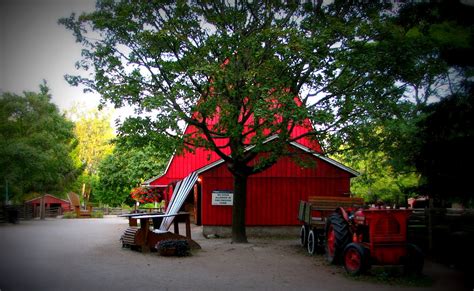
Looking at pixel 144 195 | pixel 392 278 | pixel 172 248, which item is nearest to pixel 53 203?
pixel 144 195

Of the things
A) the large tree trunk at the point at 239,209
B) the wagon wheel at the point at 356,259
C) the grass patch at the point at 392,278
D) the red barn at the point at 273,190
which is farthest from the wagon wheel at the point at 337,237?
the red barn at the point at 273,190

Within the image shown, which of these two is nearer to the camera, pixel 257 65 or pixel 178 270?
pixel 178 270

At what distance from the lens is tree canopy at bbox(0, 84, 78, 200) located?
26.8 metres

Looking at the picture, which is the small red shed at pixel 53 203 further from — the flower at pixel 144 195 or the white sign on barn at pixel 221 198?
the white sign on barn at pixel 221 198

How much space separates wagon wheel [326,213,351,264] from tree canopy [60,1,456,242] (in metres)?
3.17

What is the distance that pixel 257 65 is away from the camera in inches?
603

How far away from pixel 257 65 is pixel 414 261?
7.65 metres

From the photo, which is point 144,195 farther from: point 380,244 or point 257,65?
Result: point 380,244

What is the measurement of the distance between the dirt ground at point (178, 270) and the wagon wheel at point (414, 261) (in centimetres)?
31

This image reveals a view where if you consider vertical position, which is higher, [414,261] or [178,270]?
[414,261]

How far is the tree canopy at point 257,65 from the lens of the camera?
48.3ft

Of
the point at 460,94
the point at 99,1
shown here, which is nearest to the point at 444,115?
the point at 460,94

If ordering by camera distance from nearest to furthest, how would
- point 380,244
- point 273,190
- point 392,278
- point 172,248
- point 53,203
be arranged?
1. point 392,278
2. point 380,244
3. point 172,248
4. point 273,190
5. point 53,203

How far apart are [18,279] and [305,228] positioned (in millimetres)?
9553
